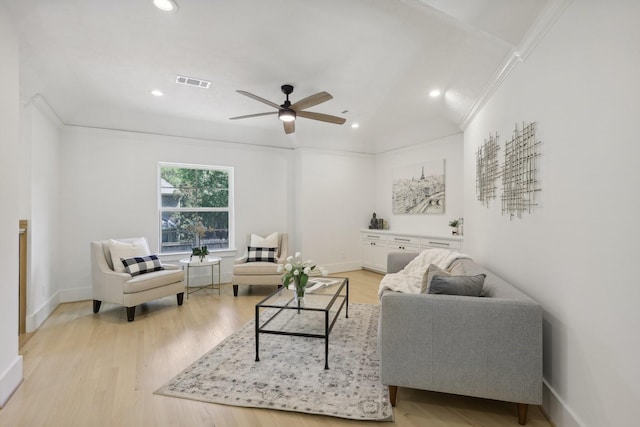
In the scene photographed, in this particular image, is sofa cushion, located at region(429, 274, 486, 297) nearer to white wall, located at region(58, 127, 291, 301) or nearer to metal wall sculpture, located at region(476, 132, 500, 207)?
metal wall sculpture, located at region(476, 132, 500, 207)

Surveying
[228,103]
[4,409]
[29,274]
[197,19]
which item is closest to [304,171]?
[228,103]

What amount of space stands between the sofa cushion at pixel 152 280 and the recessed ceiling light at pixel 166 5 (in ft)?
9.06

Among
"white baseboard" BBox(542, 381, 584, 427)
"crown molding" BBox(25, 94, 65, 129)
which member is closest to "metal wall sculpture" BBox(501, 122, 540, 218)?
"white baseboard" BBox(542, 381, 584, 427)

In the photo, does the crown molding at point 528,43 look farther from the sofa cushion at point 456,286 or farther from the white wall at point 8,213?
the white wall at point 8,213

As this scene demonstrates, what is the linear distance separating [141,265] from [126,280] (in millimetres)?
348

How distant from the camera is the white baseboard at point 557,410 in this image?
1589mm

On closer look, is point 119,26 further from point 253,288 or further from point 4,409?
point 253,288

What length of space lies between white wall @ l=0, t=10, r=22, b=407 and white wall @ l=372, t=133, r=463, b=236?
5.14 meters

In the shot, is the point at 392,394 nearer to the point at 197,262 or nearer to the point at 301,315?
the point at 301,315

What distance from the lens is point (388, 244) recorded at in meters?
A: 5.58

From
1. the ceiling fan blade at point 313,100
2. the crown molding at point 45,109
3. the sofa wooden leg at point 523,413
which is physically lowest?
the sofa wooden leg at point 523,413

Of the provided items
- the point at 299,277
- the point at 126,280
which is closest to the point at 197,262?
the point at 126,280

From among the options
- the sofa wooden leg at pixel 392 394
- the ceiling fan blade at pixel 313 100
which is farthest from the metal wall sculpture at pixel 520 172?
the ceiling fan blade at pixel 313 100

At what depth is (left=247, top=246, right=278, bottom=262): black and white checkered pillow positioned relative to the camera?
4719mm
